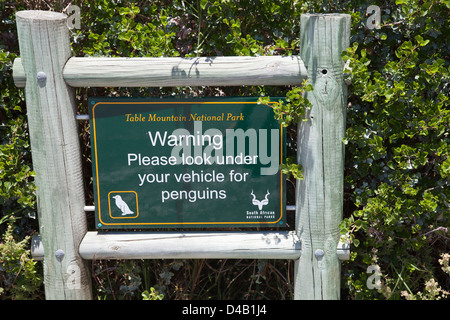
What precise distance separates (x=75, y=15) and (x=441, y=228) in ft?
7.45

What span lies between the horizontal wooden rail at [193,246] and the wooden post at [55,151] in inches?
4.0

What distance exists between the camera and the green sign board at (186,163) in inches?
97.5

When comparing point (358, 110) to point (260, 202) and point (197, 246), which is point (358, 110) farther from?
point (197, 246)

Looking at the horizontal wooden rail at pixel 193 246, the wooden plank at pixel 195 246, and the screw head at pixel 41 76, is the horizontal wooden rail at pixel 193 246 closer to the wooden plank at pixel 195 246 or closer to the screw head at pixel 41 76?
the wooden plank at pixel 195 246

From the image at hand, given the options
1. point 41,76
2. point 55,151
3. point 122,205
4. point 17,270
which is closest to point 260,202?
point 122,205

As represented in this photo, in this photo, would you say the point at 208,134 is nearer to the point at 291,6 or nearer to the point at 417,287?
the point at 291,6

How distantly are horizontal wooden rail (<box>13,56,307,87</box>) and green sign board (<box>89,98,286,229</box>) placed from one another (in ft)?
0.36

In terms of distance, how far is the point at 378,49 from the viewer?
272cm

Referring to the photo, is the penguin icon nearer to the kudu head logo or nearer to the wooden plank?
the wooden plank

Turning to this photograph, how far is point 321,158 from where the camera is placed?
8.05 ft

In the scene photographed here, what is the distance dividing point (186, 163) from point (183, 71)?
0.47 metres

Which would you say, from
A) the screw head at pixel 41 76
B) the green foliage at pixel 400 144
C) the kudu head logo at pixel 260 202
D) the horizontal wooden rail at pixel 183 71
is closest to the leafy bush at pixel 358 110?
the green foliage at pixel 400 144

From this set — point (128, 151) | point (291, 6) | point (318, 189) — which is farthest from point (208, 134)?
point (291, 6)

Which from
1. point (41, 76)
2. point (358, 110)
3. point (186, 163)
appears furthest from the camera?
point (358, 110)
